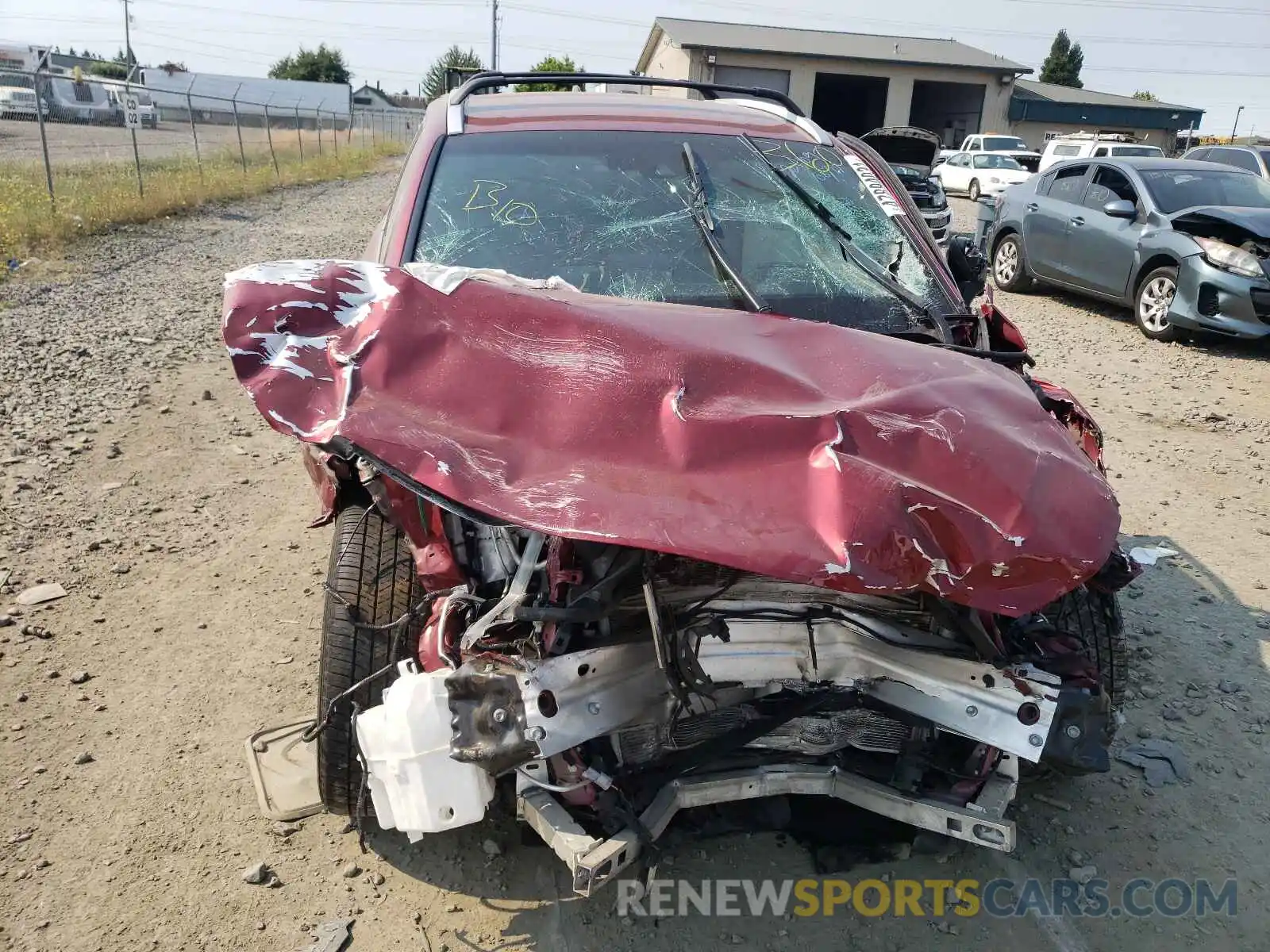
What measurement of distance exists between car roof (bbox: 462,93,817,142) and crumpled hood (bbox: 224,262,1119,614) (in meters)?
1.35

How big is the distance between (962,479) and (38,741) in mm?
2882

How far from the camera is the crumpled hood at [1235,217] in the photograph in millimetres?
8383

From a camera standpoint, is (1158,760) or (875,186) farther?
(875,186)

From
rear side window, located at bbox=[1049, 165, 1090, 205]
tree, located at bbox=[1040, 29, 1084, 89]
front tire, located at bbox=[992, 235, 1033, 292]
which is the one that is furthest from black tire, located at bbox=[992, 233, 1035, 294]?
tree, located at bbox=[1040, 29, 1084, 89]

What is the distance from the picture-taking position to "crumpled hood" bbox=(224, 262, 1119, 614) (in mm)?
1824

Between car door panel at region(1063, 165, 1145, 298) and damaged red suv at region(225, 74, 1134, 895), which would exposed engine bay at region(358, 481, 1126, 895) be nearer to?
damaged red suv at region(225, 74, 1134, 895)

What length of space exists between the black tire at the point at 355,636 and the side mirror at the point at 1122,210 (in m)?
8.60

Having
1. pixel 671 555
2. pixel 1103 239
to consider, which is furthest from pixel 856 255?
pixel 1103 239

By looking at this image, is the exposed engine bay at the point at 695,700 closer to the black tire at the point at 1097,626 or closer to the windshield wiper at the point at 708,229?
the black tire at the point at 1097,626

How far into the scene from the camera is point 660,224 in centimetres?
312

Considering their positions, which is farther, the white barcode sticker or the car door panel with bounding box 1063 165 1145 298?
the car door panel with bounding box 1063 165 1145 298

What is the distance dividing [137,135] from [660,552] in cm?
2477

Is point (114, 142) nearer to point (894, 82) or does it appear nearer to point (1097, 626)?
point (894, 82)

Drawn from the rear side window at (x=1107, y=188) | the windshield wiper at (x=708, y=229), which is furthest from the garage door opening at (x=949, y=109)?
the windshield wiper at (x=708, y=229)
